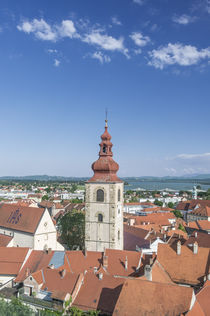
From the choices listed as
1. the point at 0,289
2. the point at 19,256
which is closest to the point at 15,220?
the point at 19,256

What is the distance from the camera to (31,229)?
46.9 m

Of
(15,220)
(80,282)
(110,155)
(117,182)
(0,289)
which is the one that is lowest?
(0,289)

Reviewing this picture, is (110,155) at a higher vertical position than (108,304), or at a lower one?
higher

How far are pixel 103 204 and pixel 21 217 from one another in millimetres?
16000

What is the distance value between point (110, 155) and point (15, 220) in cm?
1999

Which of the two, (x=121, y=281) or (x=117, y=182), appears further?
(x=117, y=182)

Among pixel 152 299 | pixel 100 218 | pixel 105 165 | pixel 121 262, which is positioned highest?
pixel 105 165

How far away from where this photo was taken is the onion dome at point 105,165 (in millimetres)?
41250

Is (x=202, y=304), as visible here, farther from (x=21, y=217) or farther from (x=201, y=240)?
(x=21, y=217)

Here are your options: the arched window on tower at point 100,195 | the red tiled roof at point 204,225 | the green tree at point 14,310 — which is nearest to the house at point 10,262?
the green tree at point 14,310

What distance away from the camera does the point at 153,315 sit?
24672 millimetres

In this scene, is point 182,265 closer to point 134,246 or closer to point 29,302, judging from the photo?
point 134,246

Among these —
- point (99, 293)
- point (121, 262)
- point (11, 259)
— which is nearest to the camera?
point (99, 293)

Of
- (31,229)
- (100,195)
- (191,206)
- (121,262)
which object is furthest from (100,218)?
(191,206)
